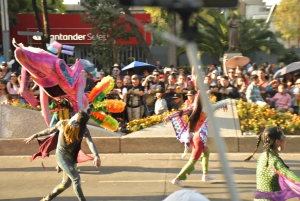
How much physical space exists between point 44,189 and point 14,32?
2768 centimetres

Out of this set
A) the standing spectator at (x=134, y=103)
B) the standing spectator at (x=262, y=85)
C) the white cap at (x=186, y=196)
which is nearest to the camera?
the white cap at (x=186, y=196)

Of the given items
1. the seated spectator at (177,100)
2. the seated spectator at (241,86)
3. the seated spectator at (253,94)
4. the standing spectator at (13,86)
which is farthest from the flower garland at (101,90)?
the standing spectator at (13,86)

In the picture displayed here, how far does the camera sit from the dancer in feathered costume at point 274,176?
5.16 m

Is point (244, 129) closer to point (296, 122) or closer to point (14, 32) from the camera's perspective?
point (296, 122)

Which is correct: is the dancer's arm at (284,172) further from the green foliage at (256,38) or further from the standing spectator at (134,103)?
the green foliage at (256,38)

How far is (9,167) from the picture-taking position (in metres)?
11.1

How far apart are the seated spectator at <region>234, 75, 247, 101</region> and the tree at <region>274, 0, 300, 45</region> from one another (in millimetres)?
23539

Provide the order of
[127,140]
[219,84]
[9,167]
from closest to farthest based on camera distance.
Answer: [9,167] → [127,140] → [219,84]

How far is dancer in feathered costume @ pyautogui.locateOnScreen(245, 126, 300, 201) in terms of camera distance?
5.16m

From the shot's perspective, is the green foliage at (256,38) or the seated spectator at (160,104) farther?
the green foliage at (256,38)

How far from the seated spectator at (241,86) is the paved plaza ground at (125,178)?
8.06ft

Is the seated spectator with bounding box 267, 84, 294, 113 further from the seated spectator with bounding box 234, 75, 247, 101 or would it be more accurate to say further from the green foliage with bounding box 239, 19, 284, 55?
the green foliage with bounding box 239, 19, 284, 55

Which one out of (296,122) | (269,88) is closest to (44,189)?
(296,122)

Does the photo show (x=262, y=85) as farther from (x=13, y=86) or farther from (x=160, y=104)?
(x=13, y=86)
